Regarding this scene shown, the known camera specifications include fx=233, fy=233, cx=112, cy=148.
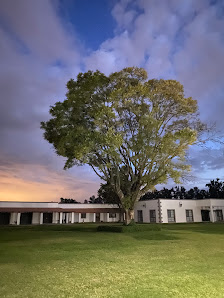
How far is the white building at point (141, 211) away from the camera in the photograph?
44406mm

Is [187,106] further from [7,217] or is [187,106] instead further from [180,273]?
[7,217]

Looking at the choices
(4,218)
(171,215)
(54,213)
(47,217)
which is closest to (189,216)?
(171,215)

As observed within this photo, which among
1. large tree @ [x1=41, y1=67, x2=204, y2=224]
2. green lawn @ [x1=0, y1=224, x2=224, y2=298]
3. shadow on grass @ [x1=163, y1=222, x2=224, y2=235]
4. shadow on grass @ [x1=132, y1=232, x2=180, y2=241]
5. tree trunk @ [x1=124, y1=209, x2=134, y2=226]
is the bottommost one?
shadow on grass @ [x1=163, y1=222, x2=224, y2=235]

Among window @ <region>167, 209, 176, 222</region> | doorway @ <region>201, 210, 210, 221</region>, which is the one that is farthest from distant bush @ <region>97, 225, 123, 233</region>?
doorway @ <region>201, 210, 210, 221</region>

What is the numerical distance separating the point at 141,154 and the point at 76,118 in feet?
24.2

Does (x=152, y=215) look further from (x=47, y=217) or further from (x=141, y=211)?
(x=47, y=217)

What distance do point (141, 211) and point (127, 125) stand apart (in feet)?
96.0

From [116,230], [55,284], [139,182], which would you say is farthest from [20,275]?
[139,182]

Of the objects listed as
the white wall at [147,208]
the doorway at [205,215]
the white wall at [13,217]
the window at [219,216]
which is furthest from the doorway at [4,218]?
the window at [219,216]

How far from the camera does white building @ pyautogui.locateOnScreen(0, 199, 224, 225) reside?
44.4 metres

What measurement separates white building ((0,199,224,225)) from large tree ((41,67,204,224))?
861 inches

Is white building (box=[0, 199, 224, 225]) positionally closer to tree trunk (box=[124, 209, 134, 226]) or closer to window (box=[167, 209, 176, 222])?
window (box=[167, 209, 176, 222])

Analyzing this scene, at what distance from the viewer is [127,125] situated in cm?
2452

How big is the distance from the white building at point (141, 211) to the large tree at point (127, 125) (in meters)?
21.9
